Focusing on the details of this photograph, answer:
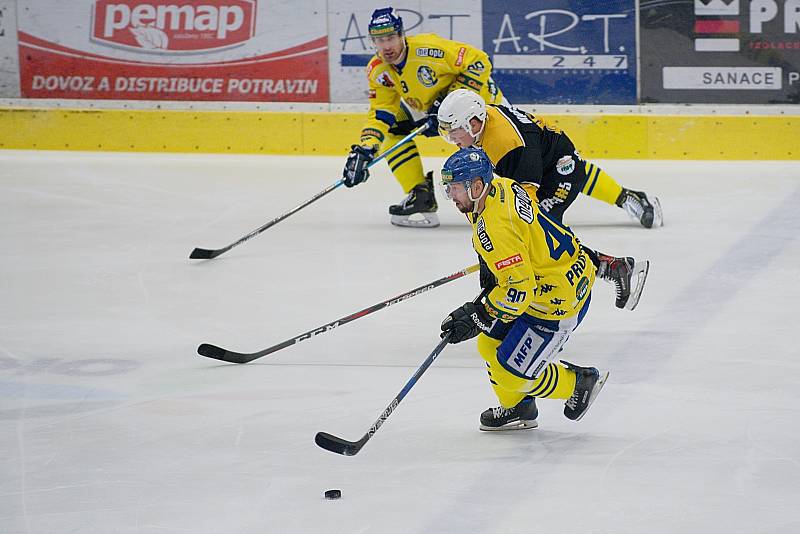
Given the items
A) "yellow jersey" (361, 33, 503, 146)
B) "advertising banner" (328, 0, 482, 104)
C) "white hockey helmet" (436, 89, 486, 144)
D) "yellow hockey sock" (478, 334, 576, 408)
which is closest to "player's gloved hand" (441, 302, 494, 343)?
"yellow hockey sock" (478, 334, 576, 408)

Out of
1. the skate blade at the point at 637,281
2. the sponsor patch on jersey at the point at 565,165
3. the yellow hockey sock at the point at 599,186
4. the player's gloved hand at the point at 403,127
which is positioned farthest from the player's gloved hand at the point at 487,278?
the player's gloved hand at the point at 403,127

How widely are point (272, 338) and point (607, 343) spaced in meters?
1.18

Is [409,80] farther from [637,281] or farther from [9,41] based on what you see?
[9,41]

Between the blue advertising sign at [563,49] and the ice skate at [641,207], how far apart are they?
182 cm

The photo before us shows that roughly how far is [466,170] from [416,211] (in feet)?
10.7

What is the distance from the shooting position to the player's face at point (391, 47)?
5855 mm

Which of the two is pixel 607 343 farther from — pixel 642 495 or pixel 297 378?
pixel 642 495

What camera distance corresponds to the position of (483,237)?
314 centimetres

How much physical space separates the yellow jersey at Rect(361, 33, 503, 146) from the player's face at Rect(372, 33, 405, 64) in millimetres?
48

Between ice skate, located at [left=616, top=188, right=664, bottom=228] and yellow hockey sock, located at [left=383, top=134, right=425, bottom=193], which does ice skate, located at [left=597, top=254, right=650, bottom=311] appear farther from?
yellow hockey sock, located at [left=383, top=134, right=425, bottom=193]

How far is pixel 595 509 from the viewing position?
2.85 meters

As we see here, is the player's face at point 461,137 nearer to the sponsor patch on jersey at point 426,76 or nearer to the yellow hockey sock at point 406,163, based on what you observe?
the sponsor patch on jersey at point 426,76

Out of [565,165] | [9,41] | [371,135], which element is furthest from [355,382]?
[9,41]

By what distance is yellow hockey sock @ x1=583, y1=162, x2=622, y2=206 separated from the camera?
5957 mm
